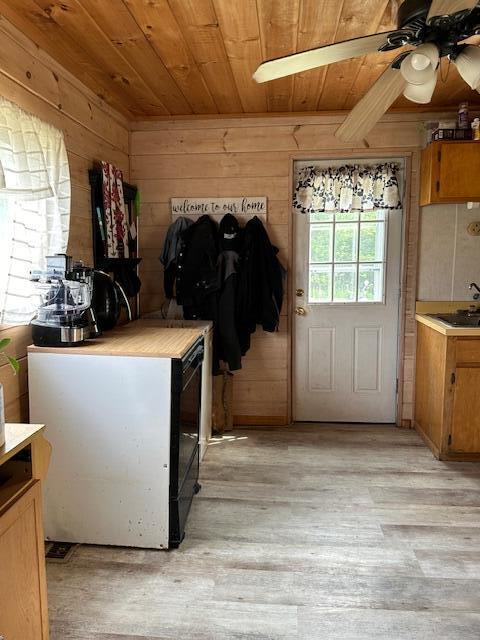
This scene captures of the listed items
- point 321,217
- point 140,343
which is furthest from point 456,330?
point 140,343

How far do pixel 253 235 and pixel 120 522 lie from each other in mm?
2054

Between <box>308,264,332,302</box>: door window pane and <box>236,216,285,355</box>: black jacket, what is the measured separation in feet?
0.98

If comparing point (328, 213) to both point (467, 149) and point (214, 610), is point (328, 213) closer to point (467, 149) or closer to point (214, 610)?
point (467, 149)

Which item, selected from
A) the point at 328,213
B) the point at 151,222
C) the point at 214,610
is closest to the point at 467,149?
the point at 328,213

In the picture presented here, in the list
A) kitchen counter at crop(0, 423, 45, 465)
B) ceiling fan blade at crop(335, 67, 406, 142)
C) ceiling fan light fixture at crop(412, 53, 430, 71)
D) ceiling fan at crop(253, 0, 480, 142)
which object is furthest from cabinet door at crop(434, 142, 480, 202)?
kitchen counter at crop(0, 423, 45, 465)

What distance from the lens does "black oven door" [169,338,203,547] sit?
204 centimetres

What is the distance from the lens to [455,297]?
11.2 feet

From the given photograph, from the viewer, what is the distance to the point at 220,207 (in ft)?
11.3

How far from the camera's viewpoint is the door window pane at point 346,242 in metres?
3.46

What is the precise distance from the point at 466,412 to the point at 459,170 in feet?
5.17

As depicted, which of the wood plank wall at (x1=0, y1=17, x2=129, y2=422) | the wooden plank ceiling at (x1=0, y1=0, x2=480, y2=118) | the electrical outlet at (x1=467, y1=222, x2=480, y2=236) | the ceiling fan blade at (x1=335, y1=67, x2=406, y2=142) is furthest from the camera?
the electrical outlet at (x1=467, y1=222, x2=480, y2=236)

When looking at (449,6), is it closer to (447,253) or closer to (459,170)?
(459,170)

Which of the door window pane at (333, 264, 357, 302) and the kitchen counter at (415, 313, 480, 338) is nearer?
the kitchen counter at (415, 313, 480, 338)

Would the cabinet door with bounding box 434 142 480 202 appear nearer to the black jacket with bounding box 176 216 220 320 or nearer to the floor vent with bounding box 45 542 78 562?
the black jacket with bounding box 176 216 220 320
